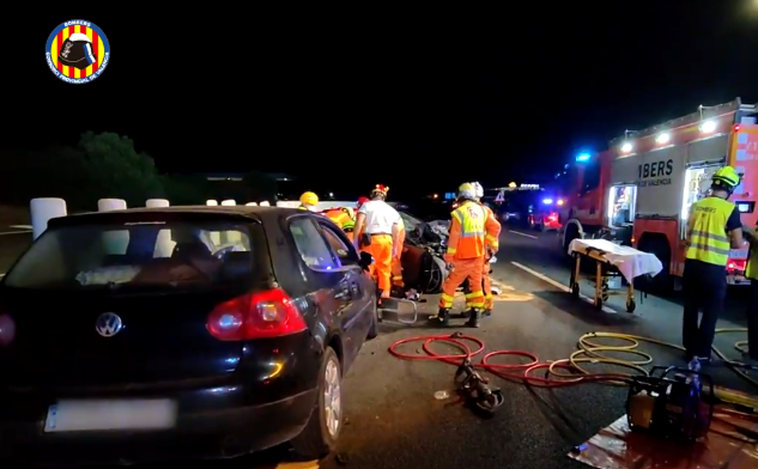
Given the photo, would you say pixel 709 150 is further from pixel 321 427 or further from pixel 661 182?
pixel 321 427

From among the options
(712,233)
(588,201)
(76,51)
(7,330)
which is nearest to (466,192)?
(712,233)

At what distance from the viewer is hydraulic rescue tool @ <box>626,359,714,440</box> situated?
3205mm

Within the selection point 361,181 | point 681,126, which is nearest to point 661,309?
point 681,126

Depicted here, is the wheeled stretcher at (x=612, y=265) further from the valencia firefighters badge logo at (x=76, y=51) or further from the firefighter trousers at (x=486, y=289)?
the valencia firefighters badge logo at (x=76, y=51)

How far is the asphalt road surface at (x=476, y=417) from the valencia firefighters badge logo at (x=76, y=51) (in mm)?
13966

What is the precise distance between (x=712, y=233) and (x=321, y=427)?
4120mm

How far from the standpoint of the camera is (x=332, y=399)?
3271mm

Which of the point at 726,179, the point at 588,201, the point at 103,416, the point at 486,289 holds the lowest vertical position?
the point at 486,289

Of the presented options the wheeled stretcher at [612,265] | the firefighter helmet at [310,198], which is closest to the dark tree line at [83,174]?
the firefighter helmet at [310,198]

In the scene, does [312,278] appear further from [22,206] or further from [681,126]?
[22,206]

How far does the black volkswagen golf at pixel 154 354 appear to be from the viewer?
7.87 ft

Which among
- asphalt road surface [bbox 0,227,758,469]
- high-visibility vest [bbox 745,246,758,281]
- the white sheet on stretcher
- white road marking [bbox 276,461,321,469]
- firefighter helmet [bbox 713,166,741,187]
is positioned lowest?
white road marking [bbox 276,461,321,469]

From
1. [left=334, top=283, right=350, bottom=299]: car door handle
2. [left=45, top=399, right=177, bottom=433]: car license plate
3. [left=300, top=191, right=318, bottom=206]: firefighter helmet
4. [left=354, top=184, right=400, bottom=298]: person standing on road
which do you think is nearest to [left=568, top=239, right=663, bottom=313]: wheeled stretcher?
[left=354, top=184, right=400, bottom=298]: person standing on road

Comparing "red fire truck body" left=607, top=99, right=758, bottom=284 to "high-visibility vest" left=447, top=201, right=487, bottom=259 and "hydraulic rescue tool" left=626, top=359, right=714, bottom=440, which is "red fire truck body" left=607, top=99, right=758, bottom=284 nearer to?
"high-visibility vest" left=447, top=201, right=487, bottom=259
